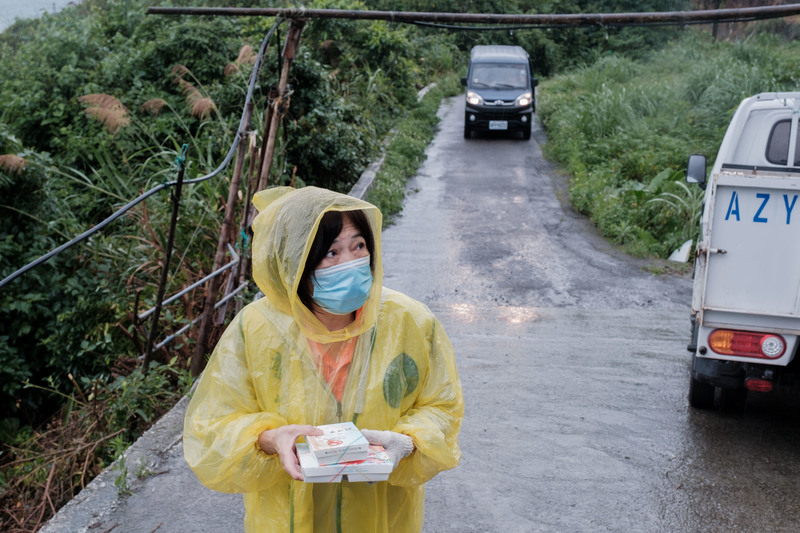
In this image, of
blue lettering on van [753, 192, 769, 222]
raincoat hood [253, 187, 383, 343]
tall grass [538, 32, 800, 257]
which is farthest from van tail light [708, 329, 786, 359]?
tall grass [538, 32, 800, 257]

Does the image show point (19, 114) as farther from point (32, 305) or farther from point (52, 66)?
point (32, 305)

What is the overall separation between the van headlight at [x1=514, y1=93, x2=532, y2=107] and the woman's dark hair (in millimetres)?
15525

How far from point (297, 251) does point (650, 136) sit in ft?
39.3

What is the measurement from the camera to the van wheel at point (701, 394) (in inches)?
195

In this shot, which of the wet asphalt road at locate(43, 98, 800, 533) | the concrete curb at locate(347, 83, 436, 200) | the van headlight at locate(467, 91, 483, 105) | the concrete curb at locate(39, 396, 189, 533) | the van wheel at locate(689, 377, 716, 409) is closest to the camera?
the concrete curb at locate(39, 396, 189, 533)

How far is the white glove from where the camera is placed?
191cm

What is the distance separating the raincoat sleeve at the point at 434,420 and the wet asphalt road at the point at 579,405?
1780 millimetres

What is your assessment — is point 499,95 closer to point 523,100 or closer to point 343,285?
point 523,100

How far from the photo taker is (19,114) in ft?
A: 33.5

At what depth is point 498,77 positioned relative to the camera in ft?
58.8

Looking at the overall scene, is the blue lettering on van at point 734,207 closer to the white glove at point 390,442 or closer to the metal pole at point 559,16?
the metal pole at point 559,16

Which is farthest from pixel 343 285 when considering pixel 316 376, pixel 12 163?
pixel 12 163

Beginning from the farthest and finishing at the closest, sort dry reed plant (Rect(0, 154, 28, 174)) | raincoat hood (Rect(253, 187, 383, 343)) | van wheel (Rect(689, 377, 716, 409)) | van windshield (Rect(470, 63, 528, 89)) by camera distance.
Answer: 1. van windshield (Rect(470, 63, 528, 89))
2. dry reed plant (Rect(0, 154, 28, 174))
3. van wheel (Rect(689, 377, 716, 409))
4. raincoat hood (Rect(253, 187, 383, 343))

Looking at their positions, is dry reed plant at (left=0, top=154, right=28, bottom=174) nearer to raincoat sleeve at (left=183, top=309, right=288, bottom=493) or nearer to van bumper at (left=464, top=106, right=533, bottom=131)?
raincoat sleeve at (left=183, top=309, right=288, bottom=493)
